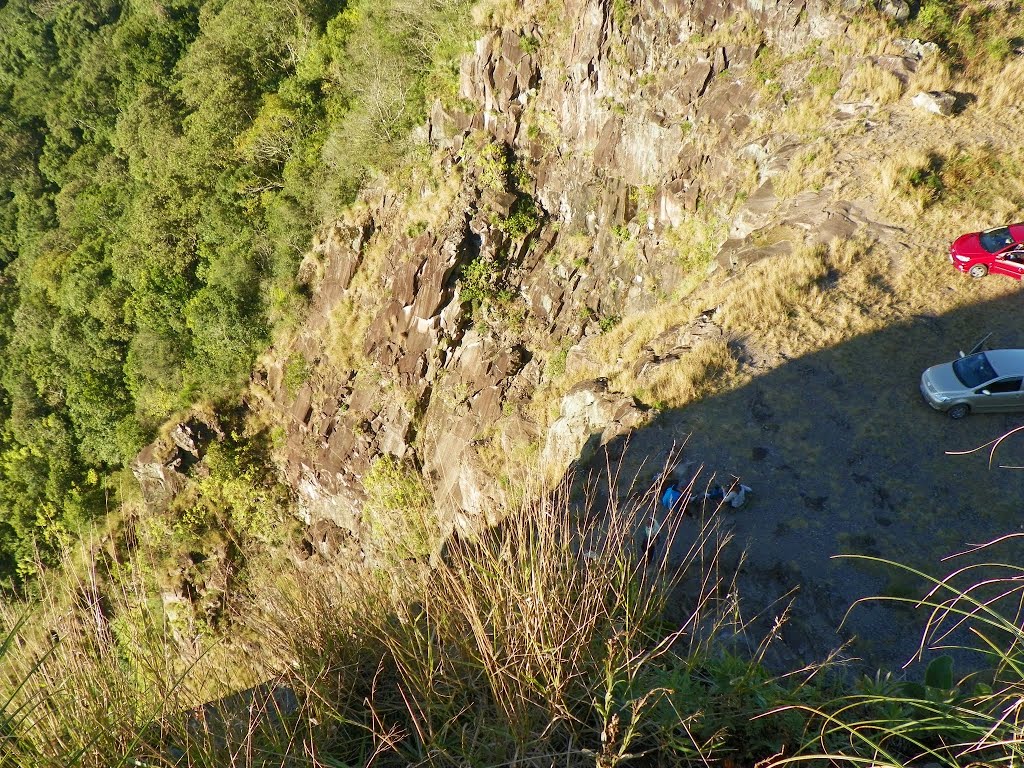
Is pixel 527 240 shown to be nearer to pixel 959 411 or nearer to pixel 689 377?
pixel 689 377

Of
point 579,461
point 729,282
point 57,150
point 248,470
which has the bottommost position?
point 248,470

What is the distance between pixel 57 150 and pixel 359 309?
94.5 ft

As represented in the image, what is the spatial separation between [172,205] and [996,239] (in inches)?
1162

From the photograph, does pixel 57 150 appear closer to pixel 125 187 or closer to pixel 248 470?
pixel 125 187

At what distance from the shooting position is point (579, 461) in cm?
1074

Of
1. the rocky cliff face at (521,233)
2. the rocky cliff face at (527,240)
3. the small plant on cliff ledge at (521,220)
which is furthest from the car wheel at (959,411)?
the small plant on cliff ledge at (521,220)

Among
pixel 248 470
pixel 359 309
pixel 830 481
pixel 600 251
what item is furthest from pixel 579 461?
pixel 248 470

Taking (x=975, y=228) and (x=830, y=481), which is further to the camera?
(x=975, y=228)

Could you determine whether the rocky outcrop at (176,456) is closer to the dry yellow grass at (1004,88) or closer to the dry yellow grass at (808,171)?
the dry yellow grass at (808,171)

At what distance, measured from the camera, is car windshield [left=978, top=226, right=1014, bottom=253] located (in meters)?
10.5

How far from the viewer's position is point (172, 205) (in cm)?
2658

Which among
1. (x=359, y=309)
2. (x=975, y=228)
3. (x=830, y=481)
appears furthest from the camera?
(x=359, y=309)

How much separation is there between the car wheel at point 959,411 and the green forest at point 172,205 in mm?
17809

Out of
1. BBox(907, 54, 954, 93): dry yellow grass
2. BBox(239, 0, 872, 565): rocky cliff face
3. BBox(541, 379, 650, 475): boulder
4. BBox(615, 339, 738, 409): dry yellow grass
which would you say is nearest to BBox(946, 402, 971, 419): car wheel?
BBox(615, 339, 738, 409): dry yellow grass
